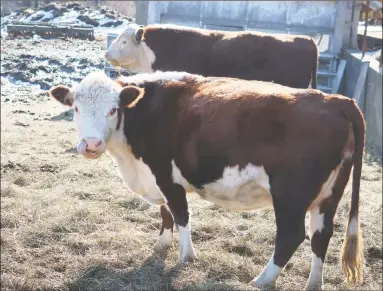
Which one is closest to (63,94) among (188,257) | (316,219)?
(188,257)

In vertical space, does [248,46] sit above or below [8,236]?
above

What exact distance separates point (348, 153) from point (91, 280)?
223 cm

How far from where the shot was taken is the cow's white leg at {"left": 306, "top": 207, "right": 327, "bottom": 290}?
405 centimetres

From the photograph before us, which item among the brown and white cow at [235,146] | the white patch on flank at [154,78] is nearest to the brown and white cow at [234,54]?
the white patch on flank at [154,78]

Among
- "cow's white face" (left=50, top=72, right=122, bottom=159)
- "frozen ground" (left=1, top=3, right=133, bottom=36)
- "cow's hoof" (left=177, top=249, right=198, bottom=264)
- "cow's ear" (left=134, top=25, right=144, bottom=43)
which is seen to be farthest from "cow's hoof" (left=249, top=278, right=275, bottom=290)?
"frozen ground" (left=1, top=3, right=133, bottom=36)

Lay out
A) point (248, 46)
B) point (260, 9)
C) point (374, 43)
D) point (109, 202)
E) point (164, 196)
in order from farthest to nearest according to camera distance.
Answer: point (374, 43)
point (260, 9)
point (248, 46)
point (109, 202)
point (164, 196)

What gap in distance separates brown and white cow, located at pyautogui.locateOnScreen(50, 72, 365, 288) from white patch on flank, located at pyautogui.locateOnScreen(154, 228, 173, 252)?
0.01 meters

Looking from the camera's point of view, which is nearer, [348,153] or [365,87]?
[348,153]

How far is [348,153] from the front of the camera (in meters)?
3.86

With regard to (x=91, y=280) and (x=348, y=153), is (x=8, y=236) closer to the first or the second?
(x=91, y=280)

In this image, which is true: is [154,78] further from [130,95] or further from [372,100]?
[372,100]

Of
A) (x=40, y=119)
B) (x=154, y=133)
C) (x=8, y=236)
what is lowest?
(x=40, y=119)

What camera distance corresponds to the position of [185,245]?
464cm

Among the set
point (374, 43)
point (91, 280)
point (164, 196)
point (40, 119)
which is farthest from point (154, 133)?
point (374, 43)
